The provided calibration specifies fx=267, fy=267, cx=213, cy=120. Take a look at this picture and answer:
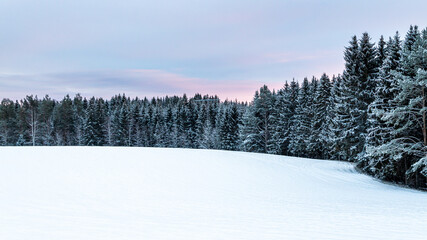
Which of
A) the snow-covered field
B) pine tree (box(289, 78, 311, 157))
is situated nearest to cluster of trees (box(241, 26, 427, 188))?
pine tree (box(289, 78, 311, 157))

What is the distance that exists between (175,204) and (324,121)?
3314 centimetres

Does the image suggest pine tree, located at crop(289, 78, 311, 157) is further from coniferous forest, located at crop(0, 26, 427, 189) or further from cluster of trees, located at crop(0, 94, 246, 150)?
cluster of trees, located at crop(0, 94, 246, 150)

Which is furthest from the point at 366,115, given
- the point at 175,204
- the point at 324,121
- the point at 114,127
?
the point at 114,127

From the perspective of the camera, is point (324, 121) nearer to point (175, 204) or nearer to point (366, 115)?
point (366, 115)

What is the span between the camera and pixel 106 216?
6.32 metres

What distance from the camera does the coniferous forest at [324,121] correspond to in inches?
639

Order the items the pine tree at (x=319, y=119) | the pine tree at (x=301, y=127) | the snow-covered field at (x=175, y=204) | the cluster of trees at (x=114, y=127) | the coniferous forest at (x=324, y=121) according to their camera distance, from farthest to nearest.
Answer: the cluster of trees at (x=114, y=127) → the pine tree at (x=301, y=127) → the pine tree at (x=319, y=119) → the coniferous forest at (x=324, y=121) → the snow-covered field at (x=175, y=204)

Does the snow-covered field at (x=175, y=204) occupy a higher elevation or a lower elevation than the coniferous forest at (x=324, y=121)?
lower

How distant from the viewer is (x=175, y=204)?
8.12 metres

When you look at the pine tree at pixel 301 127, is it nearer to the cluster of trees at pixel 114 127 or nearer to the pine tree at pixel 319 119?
the pine tree at pixel 319 119

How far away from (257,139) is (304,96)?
1004 cm

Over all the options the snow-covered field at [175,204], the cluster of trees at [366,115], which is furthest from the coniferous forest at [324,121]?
the snow-covered field at [175,204]

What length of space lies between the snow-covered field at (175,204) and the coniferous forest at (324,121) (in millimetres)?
5806

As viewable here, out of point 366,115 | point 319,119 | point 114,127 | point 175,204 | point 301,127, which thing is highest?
point 319,119
